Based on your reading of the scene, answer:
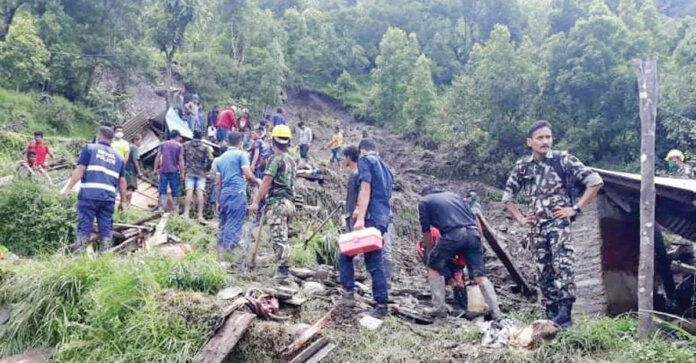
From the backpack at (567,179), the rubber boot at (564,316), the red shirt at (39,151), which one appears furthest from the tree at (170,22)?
the rubber boot at (564,316)

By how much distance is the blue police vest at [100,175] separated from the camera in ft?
23.8

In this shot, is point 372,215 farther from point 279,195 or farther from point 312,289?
point 279,195

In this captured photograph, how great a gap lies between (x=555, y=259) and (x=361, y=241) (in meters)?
1.76

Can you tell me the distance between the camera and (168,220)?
31.3 feet

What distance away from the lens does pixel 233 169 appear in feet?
26.2

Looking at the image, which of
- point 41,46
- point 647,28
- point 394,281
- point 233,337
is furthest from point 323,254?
point 647,28

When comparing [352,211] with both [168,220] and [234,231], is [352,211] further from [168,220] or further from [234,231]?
[168,220]

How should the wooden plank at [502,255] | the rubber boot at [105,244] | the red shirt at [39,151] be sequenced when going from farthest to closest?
the red shirt at [39,151] < the wooden plank at [502,255] < the rubber boot at [105,244]

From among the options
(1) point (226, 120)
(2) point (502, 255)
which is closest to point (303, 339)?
(2) point (502, 255)

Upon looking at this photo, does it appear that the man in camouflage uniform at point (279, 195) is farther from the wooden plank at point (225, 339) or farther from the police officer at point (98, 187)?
the police officer at point (98, 187)

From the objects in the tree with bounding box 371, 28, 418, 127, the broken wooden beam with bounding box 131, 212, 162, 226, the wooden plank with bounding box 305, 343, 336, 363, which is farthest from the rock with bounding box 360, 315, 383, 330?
the tree with bounding box 371, 28, 418, 127

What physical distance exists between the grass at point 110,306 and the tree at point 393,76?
25.4m

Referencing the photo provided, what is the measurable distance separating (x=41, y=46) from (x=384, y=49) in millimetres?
18554

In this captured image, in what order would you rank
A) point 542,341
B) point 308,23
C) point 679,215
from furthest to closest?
point 308,23, point 679,215, point 542,341
